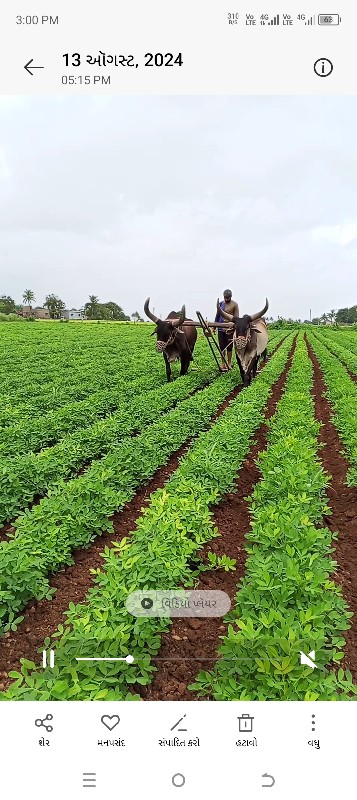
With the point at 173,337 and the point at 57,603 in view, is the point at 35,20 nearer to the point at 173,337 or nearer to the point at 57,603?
the point at 57,603

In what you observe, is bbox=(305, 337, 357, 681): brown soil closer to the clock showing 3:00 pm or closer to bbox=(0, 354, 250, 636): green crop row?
bbox=(0, 354, 250, 636): green crop row

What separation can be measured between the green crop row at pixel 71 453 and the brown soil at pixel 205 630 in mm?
2023

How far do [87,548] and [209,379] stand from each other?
33.5 feet

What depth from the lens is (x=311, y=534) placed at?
3.72m

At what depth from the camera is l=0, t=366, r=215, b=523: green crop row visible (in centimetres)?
536

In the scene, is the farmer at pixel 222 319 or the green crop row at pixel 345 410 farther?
the farmer at pixel 222 319

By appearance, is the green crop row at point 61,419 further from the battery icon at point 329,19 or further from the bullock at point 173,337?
the battery icon at point 329,19

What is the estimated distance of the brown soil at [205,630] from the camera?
2.73 metres

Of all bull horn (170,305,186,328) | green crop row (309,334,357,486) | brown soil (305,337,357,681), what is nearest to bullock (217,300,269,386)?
bull horn (170,305,186,328)
